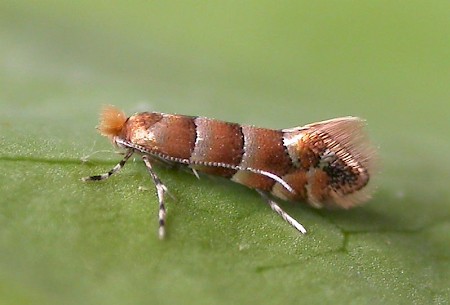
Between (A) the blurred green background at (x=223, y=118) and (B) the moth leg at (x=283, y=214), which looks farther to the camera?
(B) the moth leg at (x=283, y=214)

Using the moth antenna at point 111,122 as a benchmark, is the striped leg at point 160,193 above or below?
below

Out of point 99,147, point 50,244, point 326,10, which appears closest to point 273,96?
point 326,10

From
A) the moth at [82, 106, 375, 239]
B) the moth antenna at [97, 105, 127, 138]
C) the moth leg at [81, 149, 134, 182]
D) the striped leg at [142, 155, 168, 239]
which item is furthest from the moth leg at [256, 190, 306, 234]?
the moth antenna at [97, 105, 127, 138]

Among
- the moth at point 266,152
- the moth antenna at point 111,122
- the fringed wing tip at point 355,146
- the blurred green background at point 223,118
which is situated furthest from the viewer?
the fringed wing tip at point 355,146

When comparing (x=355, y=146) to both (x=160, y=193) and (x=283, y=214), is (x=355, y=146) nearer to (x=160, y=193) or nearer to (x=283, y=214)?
(x=283, y=214)

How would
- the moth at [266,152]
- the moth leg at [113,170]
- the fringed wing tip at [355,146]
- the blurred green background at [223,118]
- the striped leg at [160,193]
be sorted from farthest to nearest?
1. the fringed wing tip at [355,146]
2. the moth at [266,152]
3. the moth leg at [113,170]
4. the striped leg at [160,193]
5. the blurred green background at [223,118]

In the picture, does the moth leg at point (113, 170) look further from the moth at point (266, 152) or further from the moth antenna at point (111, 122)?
the moth antenna at point (111, 122)

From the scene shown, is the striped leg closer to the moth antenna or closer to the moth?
the moth

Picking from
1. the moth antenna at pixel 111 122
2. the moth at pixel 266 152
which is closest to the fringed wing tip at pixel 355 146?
the moth at pixel 266 152
